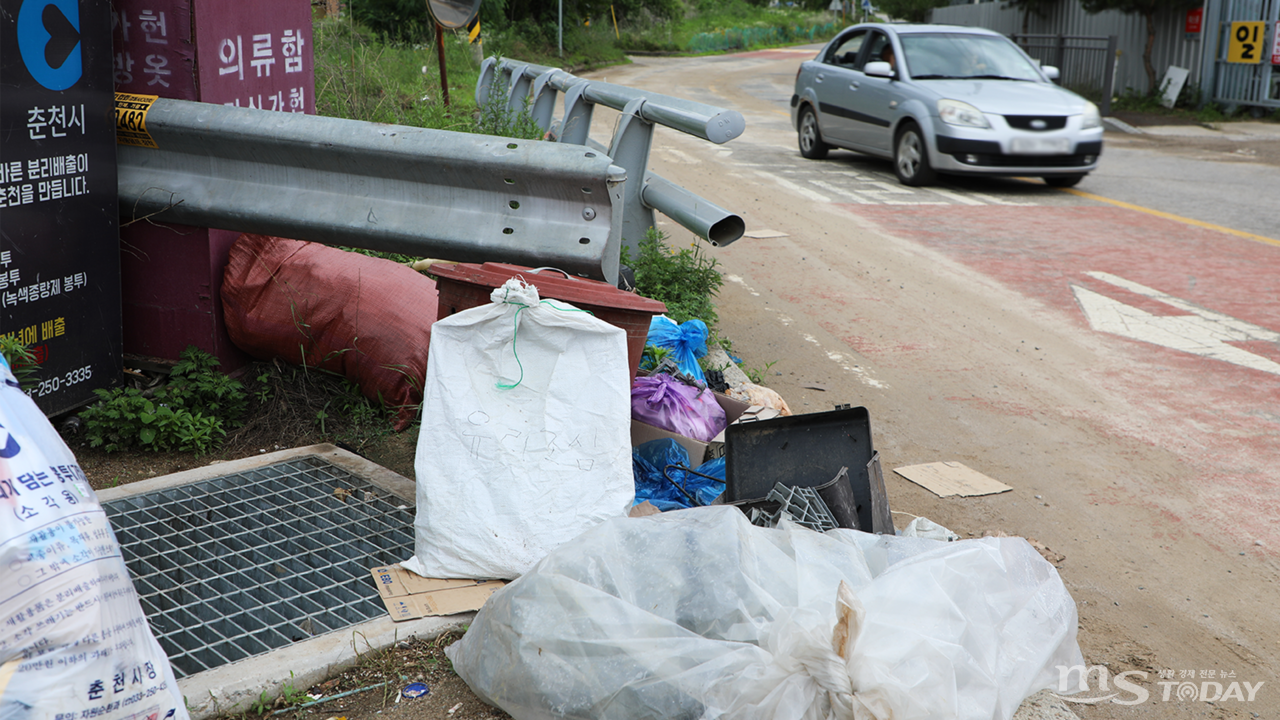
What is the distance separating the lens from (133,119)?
400 cm

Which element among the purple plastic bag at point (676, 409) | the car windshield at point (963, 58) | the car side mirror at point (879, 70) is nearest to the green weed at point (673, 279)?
the purple plastic bag at point (676, 409)

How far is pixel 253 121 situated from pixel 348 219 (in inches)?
21.5

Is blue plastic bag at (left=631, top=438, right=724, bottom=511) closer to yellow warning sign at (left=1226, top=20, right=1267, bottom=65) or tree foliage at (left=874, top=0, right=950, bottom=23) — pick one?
yellow warning sign at (left=1226, top=20, right=1267, bottom=65)

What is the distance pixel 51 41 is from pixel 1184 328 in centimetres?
625

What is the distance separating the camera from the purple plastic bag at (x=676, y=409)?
3.79 meters

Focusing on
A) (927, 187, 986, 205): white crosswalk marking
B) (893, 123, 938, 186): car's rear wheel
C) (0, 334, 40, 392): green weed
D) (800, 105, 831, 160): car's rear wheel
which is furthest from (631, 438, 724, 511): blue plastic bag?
(800, 105, 831, 160): car's rear wheel

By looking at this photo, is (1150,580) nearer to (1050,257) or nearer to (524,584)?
(524,584)

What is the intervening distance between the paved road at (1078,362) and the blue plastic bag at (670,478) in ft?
2.66

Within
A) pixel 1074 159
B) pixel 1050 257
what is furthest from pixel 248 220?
pixel 1074 159

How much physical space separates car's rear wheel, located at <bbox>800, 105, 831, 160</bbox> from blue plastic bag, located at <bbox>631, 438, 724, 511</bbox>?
9.78 m

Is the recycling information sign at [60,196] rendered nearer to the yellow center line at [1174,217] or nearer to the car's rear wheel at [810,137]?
the yellow center line at [1174,217]

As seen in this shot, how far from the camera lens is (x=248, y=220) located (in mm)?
3961

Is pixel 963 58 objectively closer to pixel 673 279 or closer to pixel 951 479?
pixel 673 279

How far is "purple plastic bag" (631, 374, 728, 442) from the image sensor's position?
3793mm
